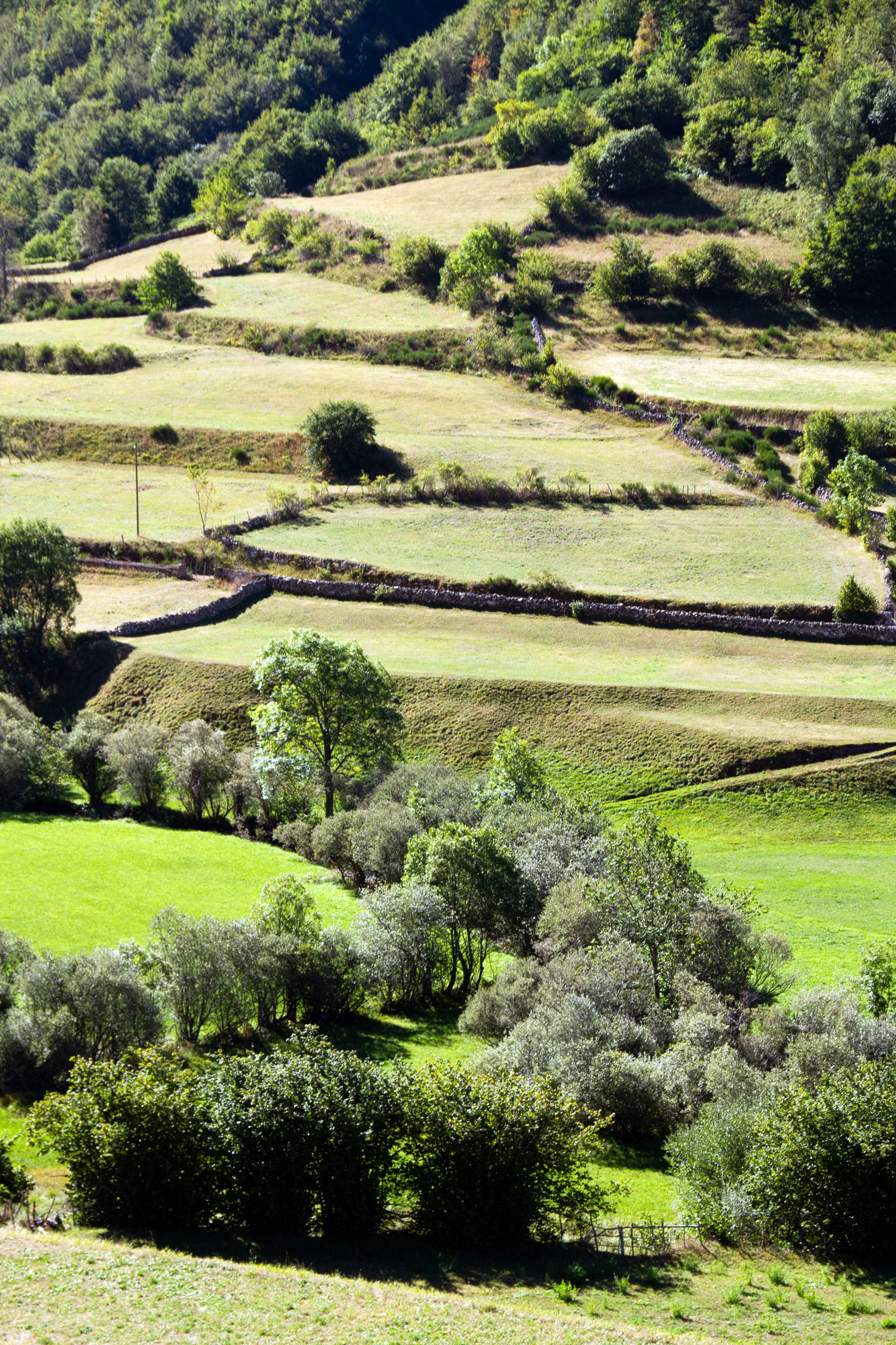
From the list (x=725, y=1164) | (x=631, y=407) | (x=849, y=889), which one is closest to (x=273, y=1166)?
(x=725, y=1164)

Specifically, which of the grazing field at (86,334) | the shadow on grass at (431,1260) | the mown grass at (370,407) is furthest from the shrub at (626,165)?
the shadow on grass at (431,1260)

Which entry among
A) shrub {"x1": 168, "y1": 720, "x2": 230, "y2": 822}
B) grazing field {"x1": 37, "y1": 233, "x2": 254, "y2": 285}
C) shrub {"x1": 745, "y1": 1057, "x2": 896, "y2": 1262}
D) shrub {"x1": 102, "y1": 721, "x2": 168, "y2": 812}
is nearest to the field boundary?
shrub {"x1": 102, "y1": 721, "x2": 168, "y2": 812}

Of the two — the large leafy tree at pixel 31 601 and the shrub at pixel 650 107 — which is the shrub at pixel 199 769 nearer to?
the large leafy tree at pixel 31 601

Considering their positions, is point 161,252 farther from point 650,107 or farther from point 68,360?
point 650,107

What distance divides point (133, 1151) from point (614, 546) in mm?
64140

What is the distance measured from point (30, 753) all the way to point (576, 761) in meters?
28.8

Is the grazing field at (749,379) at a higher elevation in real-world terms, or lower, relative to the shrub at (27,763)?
higher

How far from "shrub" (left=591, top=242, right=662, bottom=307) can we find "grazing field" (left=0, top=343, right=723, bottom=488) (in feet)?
65.4

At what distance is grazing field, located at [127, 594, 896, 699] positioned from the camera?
222ft

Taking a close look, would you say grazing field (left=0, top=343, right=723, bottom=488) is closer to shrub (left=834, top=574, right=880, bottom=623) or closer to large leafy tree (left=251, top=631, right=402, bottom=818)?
shrub (left=834, top=574, right=880, bottom=623)

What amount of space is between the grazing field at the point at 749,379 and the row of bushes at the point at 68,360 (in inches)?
1897

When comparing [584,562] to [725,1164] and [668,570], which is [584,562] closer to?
[668,570]

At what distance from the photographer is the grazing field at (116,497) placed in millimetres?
91750

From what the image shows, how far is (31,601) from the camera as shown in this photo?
2960 inches
